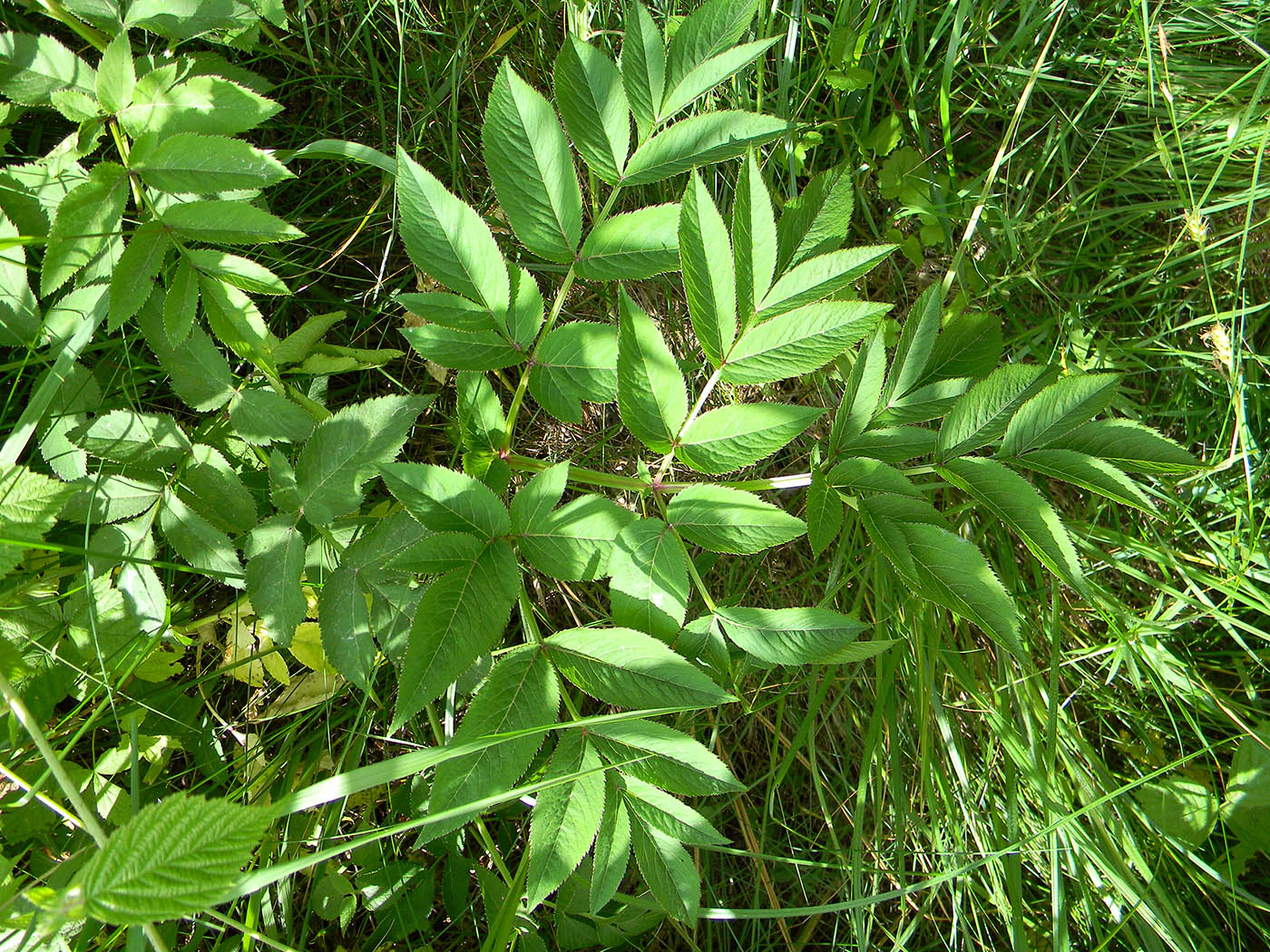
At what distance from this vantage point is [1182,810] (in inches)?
75.9

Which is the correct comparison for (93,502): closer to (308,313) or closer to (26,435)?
(26,435)

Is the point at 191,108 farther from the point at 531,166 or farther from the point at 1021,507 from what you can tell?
the point at 1021,507

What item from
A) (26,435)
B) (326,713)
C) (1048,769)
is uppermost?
(26,435)

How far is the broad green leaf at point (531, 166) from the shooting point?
1.28 metres

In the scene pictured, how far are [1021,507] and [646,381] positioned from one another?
57cm

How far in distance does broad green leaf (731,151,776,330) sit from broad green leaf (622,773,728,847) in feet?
2.33

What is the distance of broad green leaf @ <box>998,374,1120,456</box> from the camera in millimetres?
1252

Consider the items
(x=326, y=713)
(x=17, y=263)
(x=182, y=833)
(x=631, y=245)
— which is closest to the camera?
(x=182, y=833)

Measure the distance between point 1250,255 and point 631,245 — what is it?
1760mm

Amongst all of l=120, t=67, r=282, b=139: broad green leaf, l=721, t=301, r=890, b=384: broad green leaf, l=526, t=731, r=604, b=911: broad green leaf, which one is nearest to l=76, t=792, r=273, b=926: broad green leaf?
l=526, t=731, r=604, b=911: broad green leaf

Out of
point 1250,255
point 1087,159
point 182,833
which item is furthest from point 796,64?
point 182,833

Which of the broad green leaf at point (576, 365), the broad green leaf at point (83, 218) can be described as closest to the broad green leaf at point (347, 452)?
the broad green leaf at point (576, 365)

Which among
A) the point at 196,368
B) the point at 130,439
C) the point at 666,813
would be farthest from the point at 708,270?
the point at 130,439

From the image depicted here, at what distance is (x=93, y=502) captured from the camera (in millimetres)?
1429
